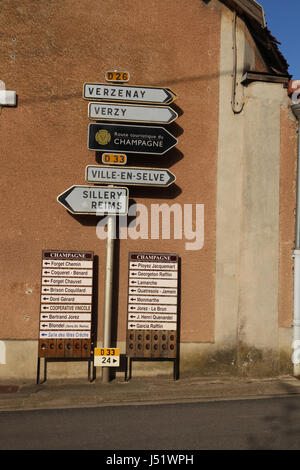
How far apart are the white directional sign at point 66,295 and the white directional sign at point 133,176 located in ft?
4.90

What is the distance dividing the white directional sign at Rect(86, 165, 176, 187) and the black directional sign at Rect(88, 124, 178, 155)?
368 mm

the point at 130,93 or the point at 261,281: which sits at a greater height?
the point at 130,93

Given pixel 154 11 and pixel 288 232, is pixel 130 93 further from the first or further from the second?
pixel 288 232

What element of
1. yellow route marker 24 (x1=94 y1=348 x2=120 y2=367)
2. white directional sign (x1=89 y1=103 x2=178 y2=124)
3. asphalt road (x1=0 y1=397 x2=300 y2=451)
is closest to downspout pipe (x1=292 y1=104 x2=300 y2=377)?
asphalt road (x1=0 y1=397 x2=300 y2=451)

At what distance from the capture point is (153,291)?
320 inches

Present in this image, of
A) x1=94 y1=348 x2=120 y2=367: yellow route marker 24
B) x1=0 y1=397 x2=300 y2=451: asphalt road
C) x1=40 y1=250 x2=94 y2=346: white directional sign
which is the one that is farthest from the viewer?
x1=40 y1=250 x2=94 y2=346: white directional sign

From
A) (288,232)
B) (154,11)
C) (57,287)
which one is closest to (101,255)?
(57,287)

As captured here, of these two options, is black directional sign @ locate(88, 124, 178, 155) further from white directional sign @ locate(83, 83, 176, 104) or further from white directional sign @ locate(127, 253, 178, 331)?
white directional sign @ locate(127, 253, 178, 331)

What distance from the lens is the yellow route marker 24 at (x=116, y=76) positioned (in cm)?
823

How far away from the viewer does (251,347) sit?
8.23m

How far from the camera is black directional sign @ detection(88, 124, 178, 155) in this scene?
812 cm

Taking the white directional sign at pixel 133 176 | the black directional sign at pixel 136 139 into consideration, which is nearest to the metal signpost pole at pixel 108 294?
the white directional sign at pixel 133 176

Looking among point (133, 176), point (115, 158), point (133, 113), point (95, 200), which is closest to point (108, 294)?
point (95, 200)

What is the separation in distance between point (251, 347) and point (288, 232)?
241 cm
